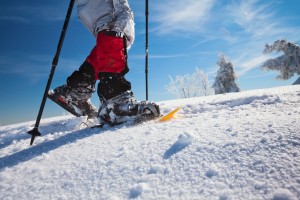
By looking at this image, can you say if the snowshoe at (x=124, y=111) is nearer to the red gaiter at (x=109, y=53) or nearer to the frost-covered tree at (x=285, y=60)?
the red gaiter at (x=109, y=53)

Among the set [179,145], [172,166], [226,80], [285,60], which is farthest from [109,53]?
[226,80]

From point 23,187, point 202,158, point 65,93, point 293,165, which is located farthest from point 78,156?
point 65,93

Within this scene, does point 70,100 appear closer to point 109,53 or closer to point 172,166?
point 109,53

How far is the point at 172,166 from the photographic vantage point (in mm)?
992

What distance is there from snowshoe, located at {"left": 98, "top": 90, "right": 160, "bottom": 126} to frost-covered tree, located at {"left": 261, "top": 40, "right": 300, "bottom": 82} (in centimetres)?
2273

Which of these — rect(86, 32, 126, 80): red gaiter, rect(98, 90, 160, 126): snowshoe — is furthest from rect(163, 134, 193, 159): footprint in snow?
rect(86, 32, 126, 80): red gaiter

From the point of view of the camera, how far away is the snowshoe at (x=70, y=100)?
246cm

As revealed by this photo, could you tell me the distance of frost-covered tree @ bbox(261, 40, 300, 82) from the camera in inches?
828

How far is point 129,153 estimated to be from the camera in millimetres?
1226

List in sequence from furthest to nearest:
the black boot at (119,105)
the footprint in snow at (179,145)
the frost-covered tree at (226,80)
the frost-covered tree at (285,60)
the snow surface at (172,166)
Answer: the frost-covered tree at (226,80) → the frost-covered tree at (285,60) → the black boot at (119,105) → the footprint in snow at (179,145) → the snow surface at (172,166)

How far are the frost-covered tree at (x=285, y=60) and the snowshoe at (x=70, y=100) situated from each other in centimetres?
2268

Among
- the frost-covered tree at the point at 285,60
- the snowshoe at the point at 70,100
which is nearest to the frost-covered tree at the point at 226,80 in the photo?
the frost-covered tree at the point at 285,60

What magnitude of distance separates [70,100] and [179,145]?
1706 mm

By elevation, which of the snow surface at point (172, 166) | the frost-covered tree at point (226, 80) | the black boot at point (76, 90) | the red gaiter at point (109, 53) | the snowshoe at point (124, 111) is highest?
the frost-covered tree at point (226, 80)
